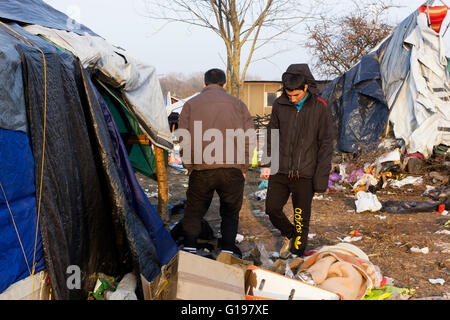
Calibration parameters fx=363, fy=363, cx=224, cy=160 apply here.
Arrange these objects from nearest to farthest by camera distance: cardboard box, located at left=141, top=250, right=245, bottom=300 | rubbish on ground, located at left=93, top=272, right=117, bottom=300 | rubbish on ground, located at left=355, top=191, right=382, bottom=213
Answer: cardboard box, located at left=141, top=250, right=245, bottom=300, rubbish on ground, located at left=93, top=272, right=117, bottom=300, rubbish on ground, located at left=355, top=191, right=382, bottom=213

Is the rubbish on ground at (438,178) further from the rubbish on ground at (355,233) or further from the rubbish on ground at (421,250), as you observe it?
the rubbish on ground at (421,250)

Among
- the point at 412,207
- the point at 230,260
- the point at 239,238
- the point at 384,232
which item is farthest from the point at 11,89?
the point at 412,207

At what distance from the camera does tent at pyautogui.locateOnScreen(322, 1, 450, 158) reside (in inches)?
312

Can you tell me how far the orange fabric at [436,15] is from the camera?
313 inches

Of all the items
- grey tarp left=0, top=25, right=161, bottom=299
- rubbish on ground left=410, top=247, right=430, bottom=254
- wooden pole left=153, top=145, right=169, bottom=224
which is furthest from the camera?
wooden pole left=153, top=145, right=169, bottom=224

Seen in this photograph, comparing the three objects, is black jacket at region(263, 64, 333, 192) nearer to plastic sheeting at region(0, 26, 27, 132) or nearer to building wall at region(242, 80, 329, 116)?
plastic sheeting at region(0, 26, 27, 132)

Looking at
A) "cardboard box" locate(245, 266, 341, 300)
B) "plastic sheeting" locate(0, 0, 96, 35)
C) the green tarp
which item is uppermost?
"plastic sheeting" locate(0, 0, 96, 35)

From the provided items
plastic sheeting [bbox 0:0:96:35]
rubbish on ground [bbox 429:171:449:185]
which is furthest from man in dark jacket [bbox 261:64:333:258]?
rubbish on ground [bbox 429:171:449:185]

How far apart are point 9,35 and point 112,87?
4.89ft

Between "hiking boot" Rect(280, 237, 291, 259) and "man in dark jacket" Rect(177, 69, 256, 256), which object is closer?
"man in dark jacket" Rect(177, 69, 256, 256)

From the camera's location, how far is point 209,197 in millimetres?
3840

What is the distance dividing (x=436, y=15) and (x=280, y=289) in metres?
7.97

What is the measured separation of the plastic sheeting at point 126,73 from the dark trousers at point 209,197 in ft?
3.51

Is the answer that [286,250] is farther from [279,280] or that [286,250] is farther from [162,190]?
[162,190]
